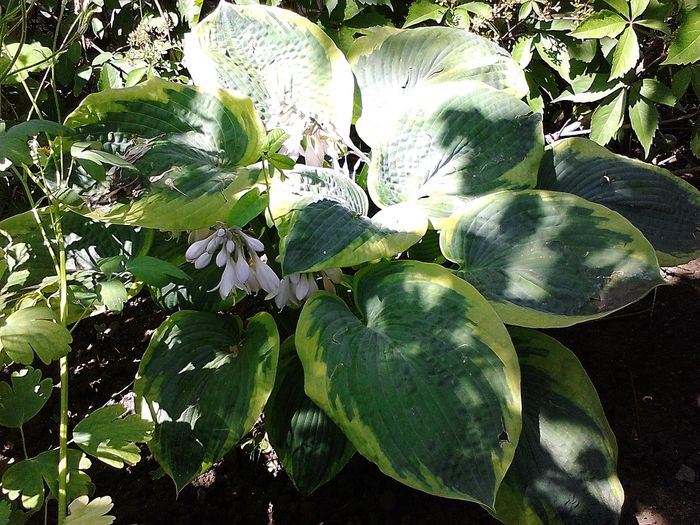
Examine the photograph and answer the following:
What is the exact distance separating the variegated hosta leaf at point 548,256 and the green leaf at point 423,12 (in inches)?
32.3

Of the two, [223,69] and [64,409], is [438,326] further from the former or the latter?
[223,69]

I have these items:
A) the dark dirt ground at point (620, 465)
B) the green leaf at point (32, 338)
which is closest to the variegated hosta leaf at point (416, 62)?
the dark dirt ground at point (620, 465)

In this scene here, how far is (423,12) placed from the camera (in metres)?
1.80

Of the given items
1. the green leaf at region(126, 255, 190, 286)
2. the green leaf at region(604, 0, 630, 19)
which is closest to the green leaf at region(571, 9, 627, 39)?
the green leaf at region(604, 0, 630, 19)

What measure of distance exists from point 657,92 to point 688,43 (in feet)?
0.78

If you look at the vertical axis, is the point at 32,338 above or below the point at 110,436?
above

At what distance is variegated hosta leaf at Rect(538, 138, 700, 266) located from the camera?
4.13ft

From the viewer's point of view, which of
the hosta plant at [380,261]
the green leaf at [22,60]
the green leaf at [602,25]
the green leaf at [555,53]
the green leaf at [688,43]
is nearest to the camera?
the hosta plant at [380,261]

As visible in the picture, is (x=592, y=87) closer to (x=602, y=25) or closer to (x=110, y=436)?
(x=602, y=25)

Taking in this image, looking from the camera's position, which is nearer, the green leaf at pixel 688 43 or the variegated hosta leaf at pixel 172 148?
the variegated hosta leaf at pixel 172 148

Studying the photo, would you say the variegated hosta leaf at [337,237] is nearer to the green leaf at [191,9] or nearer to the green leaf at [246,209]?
the green leaf at [246,209]

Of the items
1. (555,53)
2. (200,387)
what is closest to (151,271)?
(200,387)

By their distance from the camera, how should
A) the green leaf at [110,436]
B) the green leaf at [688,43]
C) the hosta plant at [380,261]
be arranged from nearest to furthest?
1. the green leaf at [110,436]
2. the hosta plant at [380,261]
3. the green leaf at [688,43]

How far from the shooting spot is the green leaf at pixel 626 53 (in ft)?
4.86
